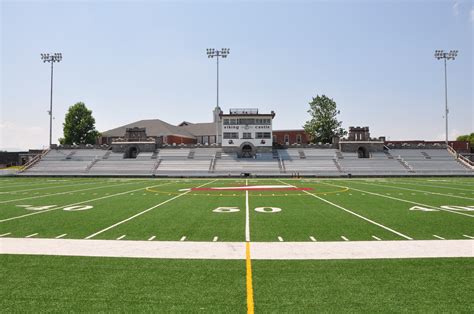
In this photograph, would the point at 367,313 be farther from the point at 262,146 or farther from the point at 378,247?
the point at 262,146

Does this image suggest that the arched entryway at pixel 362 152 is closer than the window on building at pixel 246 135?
No

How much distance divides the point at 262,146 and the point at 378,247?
51.0 m

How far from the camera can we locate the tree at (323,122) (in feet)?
255

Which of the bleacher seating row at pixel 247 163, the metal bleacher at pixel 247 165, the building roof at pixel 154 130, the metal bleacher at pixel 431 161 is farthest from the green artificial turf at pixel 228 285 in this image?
the building roof at pixel 154 130

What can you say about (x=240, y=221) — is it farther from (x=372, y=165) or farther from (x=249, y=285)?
(x=372, y=165)

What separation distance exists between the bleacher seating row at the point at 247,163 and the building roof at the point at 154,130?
21.3 m

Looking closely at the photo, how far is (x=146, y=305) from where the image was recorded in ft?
18.4

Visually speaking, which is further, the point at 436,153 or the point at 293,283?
the point at 436,153

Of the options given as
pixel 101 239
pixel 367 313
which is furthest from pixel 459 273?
pixel 101 239

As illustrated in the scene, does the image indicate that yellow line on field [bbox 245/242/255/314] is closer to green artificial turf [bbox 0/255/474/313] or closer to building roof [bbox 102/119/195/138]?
green artificial turf [bbox 0/255/474/313]

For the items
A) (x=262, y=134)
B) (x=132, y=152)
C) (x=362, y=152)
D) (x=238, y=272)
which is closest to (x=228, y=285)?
(x=238, y=272)

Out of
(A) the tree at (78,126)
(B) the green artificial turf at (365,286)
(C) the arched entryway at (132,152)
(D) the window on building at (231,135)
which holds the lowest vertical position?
(B) the green artificial turf at (365,286)

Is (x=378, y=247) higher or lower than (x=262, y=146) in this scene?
lower

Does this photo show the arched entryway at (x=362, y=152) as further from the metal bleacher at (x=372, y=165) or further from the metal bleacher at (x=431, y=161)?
the metal bleacher at (x=431, y=161)
